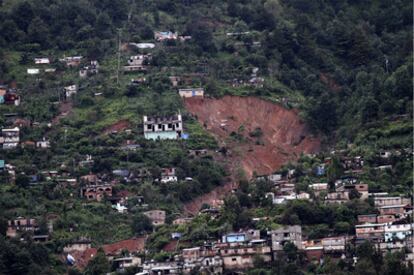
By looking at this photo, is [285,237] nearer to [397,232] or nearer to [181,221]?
[397,232]

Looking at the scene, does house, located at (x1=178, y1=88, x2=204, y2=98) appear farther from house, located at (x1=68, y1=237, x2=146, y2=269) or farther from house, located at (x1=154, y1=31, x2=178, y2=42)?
house, located at (x1=68, y1=237, x2=146, y2=269)

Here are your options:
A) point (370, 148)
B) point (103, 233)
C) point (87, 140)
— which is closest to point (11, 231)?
point (103, 233)

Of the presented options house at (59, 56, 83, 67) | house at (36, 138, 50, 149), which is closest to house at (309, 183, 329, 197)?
house at (36, 138, 50, 149)

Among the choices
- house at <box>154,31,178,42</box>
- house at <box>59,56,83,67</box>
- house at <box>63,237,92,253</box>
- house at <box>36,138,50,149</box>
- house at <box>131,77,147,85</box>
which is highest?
house at <box>154,31,178,42</box>

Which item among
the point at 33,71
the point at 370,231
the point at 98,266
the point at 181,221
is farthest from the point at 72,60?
the point at 370,231

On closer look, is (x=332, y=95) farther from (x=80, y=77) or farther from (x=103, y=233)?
(x=103, y=233)

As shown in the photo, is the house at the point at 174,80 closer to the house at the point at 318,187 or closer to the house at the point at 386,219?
the house at the point at 318,187

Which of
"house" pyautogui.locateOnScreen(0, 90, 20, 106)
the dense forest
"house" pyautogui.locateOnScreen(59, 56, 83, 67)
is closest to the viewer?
the dense forest

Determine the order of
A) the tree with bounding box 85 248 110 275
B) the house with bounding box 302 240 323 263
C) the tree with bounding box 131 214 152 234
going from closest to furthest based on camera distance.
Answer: the house with bounding box 302 240 323 263 → the tree with bounding box 85 248 110 275 → the tree with bounding box 131 214 152 234
